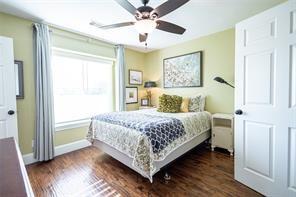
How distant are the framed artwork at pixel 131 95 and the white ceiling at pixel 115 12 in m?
1.66

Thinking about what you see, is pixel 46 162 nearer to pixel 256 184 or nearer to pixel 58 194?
pixel 58 194

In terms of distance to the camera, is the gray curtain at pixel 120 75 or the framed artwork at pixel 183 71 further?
the gray curtain at pixel 120 75

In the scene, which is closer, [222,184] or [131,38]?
[222,184]

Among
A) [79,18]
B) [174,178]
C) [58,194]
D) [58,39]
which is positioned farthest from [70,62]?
[174,178]

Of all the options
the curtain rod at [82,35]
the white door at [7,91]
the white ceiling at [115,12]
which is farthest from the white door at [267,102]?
the white door at [7,91]

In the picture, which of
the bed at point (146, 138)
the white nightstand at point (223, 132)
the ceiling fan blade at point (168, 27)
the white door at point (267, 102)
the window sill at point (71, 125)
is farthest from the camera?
the window sill at point (71, 125)

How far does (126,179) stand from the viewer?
210 cm

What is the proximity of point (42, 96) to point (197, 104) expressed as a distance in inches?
119

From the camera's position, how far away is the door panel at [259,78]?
1657mm

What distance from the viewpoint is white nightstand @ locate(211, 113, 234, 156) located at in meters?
2.85

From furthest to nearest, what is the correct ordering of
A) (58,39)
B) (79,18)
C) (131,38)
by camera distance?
(131,38)
(58,39)
(79,18)

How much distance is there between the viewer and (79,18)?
8.50 ft

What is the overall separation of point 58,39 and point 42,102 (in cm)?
128

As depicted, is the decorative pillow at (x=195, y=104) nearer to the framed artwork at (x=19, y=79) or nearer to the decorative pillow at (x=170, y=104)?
the decorative pillow at (x=170, y=104)
